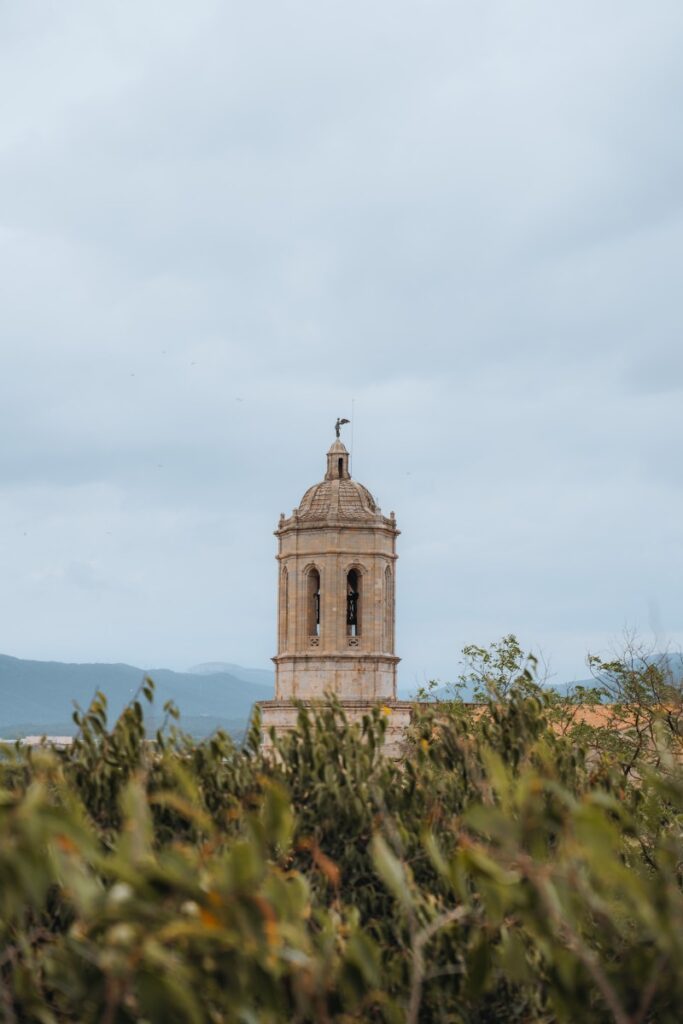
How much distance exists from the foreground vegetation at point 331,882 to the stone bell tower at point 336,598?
36.7 m

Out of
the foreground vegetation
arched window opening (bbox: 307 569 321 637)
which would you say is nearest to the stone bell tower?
arched window opening (bbox: 307 569 321 637)

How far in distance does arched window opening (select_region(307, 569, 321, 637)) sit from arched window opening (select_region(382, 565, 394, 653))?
2.61 meters

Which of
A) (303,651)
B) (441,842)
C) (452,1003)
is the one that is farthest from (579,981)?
(303,651)

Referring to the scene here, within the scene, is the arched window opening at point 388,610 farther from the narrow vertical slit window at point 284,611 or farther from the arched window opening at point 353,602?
the narrow vertical slit window at point 284,611

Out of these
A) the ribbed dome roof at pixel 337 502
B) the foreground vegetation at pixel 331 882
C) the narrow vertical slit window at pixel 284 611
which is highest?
the ribbed dome roof at pixel 337 502

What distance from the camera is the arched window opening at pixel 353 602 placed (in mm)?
54609

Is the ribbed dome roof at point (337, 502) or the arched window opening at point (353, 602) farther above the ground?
the ribbed dome roof at point (337, 502)

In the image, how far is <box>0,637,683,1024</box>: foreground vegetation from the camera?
590 cm

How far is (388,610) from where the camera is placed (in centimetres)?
5544

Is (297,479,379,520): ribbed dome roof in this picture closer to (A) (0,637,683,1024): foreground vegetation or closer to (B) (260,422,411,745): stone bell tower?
(B) (260,422,411,745): stone bell tower

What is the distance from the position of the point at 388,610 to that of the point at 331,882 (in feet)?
146

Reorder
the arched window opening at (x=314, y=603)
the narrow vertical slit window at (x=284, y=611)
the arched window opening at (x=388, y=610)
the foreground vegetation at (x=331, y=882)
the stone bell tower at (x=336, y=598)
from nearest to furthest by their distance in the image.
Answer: the foreground vegetation at (x=331, y=882)
the stone bell tower at (x=336, y=598)
the arched window opening at (x=314, y=603)
the narrow vertical slit window at (x=284, y=611)
the arched window opening at (x=388, y=610)

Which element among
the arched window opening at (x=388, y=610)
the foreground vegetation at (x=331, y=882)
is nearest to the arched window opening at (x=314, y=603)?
the arched window opening at (x=388, y=610)

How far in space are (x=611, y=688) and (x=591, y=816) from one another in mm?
29462
